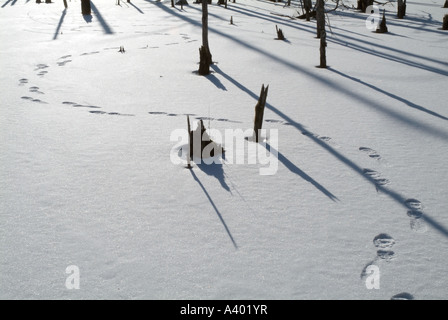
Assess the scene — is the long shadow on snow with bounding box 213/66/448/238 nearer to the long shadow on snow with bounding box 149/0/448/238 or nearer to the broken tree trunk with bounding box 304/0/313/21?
the long shadow on snow with bounding box 149/0/448/238

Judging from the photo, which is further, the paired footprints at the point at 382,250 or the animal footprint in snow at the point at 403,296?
the paired footprints at the point at 382,250

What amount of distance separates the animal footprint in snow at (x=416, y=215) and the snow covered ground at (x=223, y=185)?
19 millimetres

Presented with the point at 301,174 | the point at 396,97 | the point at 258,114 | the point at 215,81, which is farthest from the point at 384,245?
the point at 215,81

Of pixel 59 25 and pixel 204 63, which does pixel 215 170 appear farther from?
pixel 59 25

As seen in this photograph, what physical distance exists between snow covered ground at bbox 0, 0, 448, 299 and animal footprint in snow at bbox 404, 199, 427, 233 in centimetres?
2

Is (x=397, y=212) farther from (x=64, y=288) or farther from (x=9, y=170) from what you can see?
(x=9, y=170)

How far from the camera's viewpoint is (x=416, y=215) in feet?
11.0

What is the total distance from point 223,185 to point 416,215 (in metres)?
1.82

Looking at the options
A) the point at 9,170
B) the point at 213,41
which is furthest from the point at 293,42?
the point at 9,170

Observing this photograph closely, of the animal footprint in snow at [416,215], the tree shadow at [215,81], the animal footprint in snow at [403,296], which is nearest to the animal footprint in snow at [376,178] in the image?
the animal footprint in snow at [416,215]

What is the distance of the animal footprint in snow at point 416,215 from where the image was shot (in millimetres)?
3164

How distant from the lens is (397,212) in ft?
11.1

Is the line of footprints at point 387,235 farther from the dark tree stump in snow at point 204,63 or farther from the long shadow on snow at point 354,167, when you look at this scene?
the dark tree stump in snow at point 204,63
